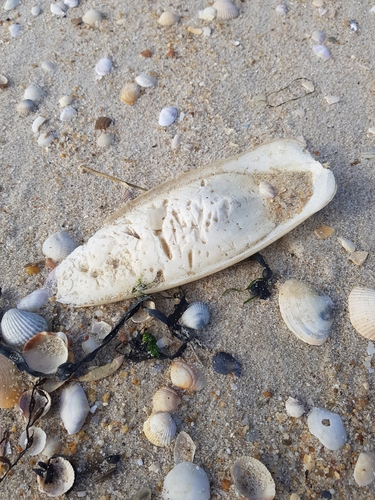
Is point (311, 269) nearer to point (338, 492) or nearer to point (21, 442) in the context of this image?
point (338, 492)

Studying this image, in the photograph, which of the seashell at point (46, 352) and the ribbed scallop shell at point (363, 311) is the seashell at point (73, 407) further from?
the ribbed scallop shell at point (363, 311)

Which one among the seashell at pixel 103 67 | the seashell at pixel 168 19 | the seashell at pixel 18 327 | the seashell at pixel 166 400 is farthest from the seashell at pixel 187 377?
the seashell at pixel 168 19

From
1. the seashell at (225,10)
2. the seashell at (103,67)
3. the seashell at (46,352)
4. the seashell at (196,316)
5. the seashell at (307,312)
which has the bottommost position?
the seashell at (307,312)

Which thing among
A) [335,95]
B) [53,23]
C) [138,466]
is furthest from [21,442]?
[53,23]

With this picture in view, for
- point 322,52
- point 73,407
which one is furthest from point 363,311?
point 322,52

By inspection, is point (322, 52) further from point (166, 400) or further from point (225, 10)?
point (166, 400)
